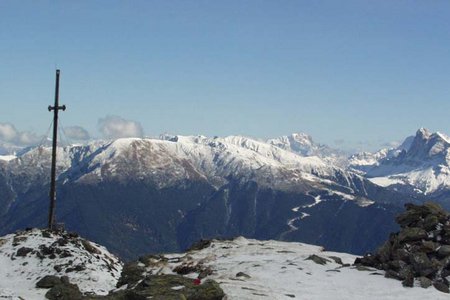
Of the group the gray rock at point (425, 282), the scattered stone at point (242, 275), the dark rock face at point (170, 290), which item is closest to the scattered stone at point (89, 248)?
the scattered stone at point (242, 275)

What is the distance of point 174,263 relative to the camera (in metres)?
46.4

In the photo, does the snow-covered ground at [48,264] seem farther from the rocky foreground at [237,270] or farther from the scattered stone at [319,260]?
the scattered stone at [319,260]

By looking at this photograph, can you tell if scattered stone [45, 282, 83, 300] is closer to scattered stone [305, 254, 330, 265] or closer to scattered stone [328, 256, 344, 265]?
scattered stone [305, 254, 330, 265]

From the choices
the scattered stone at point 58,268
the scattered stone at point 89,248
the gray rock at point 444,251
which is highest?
the gray rock at point 444,251

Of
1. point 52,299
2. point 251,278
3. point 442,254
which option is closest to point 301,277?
point 251,278

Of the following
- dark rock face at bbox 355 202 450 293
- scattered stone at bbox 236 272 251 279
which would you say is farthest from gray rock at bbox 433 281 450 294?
scattered stone at bbox 236 272 251 279

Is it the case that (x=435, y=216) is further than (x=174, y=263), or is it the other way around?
(x=174, y=263)

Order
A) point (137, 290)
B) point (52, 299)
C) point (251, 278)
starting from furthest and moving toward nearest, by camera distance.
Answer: point (52, 299) < point (251, 278) < point (137, 290)

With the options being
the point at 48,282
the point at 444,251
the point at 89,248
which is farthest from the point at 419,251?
the point at 89,248

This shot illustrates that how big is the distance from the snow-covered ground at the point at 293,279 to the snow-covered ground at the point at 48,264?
698 centimetres

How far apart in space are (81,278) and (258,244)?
739 inches

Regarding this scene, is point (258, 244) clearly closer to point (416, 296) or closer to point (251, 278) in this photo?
point (251, 278)

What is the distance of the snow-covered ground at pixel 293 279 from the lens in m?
32.0

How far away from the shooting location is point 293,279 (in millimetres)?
35906
